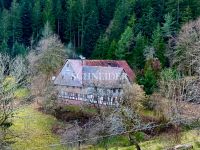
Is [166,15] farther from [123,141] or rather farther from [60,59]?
[123,141]

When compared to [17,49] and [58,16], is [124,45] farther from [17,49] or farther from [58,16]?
[17,49]

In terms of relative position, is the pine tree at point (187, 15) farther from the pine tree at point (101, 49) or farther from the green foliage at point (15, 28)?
the green foliage at point (15, 28)

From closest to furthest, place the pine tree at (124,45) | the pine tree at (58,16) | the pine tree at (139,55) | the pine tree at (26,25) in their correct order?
the pine tree at (139,55), the pine tree at (124,45), the pine tree at (58,16), the pine tree at (26,25)

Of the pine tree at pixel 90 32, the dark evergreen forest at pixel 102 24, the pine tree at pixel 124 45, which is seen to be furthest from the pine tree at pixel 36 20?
the pine tree at pixel 124 45

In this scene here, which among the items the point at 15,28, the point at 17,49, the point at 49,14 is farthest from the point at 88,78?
the point at 15,28

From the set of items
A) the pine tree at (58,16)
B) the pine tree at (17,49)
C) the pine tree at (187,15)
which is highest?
the pine tree at (58,16)

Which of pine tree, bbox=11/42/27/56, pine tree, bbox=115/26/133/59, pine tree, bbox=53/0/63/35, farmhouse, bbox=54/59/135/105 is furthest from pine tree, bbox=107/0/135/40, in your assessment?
pine tree, bbox=11/42/27/56
